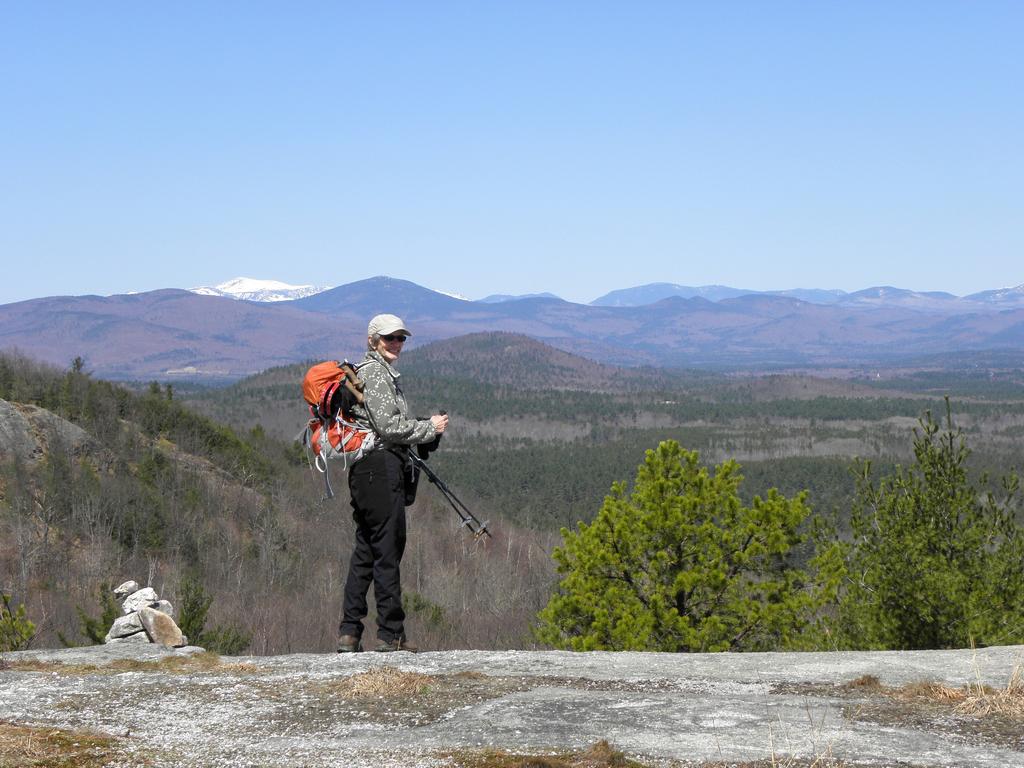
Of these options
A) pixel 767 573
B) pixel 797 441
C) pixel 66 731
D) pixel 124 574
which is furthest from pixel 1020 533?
pixel 797 441

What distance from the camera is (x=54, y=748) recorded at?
5.64m

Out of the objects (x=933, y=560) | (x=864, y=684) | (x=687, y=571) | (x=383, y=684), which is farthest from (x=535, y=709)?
(x=687, y=571)

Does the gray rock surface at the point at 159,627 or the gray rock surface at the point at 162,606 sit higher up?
the gray rock surface at the point at 159,627

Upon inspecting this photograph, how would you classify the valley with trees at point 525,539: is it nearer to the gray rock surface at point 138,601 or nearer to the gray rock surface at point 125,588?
the gray rock surface at point 125,588

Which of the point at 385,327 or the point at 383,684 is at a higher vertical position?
the point at 385,327

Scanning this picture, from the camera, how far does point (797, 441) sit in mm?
197000

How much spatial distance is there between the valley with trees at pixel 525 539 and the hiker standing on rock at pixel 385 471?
3.78 meters

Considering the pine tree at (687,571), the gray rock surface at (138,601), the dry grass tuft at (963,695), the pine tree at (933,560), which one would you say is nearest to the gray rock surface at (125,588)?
the gray rock surface at (138,601)

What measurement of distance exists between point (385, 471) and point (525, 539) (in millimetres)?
75206

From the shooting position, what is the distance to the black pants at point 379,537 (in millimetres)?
8781

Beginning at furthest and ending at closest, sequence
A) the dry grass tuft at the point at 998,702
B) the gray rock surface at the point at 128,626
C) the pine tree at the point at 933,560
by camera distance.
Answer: the gray rock surface at the point at 128,626
the pine tree at the point at 933,560
the dry grass tuft at the point at 998,702

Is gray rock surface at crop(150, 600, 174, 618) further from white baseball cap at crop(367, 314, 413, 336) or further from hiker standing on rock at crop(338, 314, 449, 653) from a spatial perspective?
white baseball cap at crop(367, 314, 413, 336)

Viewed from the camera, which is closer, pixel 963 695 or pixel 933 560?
pixel 963 695

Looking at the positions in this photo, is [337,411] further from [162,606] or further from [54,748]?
[162,606]
